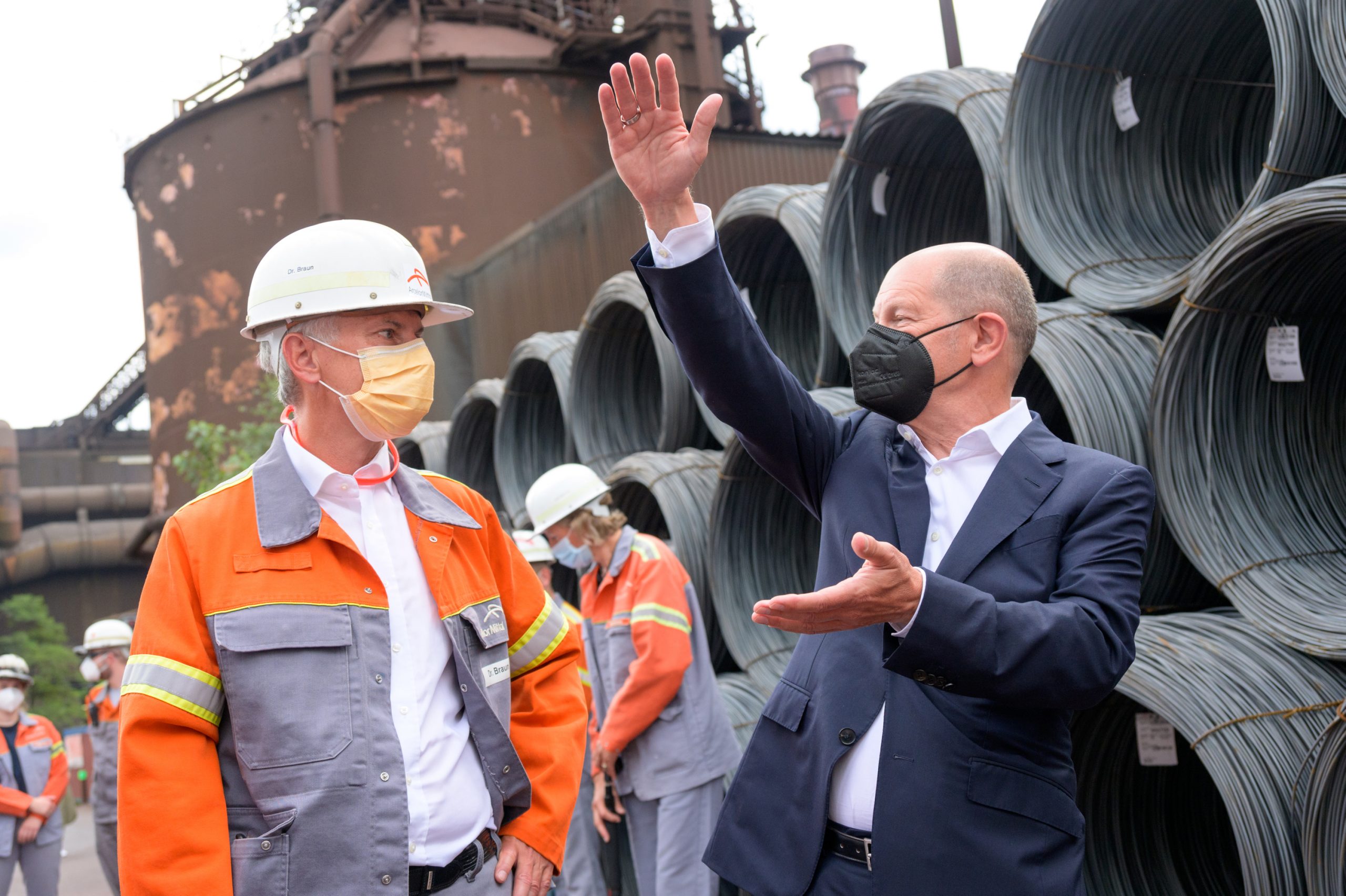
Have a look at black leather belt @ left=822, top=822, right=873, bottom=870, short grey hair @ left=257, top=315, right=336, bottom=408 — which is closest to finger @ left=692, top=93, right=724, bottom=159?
short grey hair @ left=257, top=315, right=336, bottom=408

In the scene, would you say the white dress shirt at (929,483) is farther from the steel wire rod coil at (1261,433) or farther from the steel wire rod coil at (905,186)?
the steel wire rod coil at (905,186)

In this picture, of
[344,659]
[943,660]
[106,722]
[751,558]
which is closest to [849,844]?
[943,660]

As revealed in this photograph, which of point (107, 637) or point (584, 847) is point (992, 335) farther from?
point (107, 637)

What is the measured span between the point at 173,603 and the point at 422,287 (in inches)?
31.9

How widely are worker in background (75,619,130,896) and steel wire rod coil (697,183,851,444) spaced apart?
4.11m

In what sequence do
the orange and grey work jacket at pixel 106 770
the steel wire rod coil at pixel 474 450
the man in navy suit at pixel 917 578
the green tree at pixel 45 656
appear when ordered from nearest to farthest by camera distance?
the man in navy suit at pixel 917 578 < the orange and grey work jacket at pixel 106 770 < the steel wire rod coil at pixel 474 450 < the green tree at pixel 45 656

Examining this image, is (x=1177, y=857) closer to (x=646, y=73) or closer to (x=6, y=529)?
(x=646, y=73)

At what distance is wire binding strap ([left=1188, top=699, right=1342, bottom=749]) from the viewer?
129 inches

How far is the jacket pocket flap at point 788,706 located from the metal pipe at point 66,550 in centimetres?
2473

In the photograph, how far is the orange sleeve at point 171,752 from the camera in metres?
1.92

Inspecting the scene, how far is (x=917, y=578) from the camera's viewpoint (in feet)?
5.82

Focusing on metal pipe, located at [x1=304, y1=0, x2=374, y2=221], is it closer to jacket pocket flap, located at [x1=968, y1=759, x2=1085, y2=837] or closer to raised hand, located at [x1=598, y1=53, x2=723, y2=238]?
raised hand, located at [x1=598, y1=53, x2=723, y2=238]

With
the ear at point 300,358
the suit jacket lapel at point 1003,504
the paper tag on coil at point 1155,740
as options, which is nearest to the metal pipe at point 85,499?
the paper tag on coil at point 1155,740

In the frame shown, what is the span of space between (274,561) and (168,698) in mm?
297
